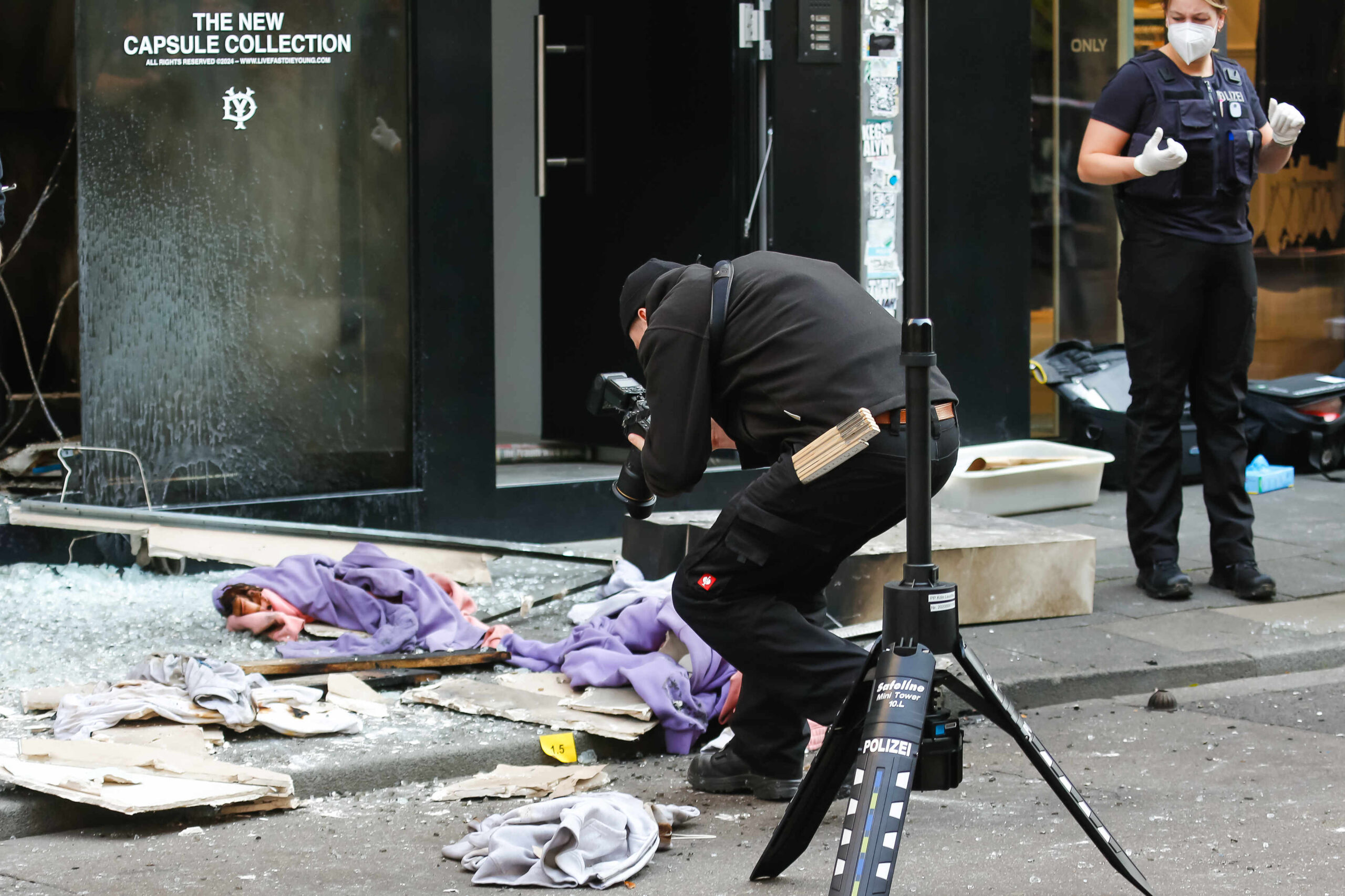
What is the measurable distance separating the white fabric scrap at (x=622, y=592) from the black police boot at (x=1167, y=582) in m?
1.88

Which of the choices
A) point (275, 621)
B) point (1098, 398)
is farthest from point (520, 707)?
point (1098, 398)

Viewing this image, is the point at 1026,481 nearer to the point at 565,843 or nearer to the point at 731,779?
the point at 731,779

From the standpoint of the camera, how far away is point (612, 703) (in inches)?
183

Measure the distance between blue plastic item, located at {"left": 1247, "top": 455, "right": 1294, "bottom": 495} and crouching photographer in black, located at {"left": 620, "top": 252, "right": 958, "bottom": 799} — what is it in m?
5.21

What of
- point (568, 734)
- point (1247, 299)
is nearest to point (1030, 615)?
point (1247, 299)

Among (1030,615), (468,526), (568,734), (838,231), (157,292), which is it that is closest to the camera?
(568,734)

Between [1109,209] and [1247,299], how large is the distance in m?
3.82

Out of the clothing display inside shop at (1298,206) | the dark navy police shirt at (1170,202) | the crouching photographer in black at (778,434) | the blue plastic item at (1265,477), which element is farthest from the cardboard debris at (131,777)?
the clothing display inside shop at (1298,206)

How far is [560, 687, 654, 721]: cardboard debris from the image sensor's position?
456 cm

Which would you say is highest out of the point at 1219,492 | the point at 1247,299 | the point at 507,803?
the point at 1247,299

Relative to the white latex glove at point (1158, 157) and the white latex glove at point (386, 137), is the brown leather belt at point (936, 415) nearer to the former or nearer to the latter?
the white latex glove at point (1158, 157)

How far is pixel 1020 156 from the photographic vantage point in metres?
8.62

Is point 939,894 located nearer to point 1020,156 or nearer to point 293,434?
point 293,434

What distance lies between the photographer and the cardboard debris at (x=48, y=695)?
4.56 meters
